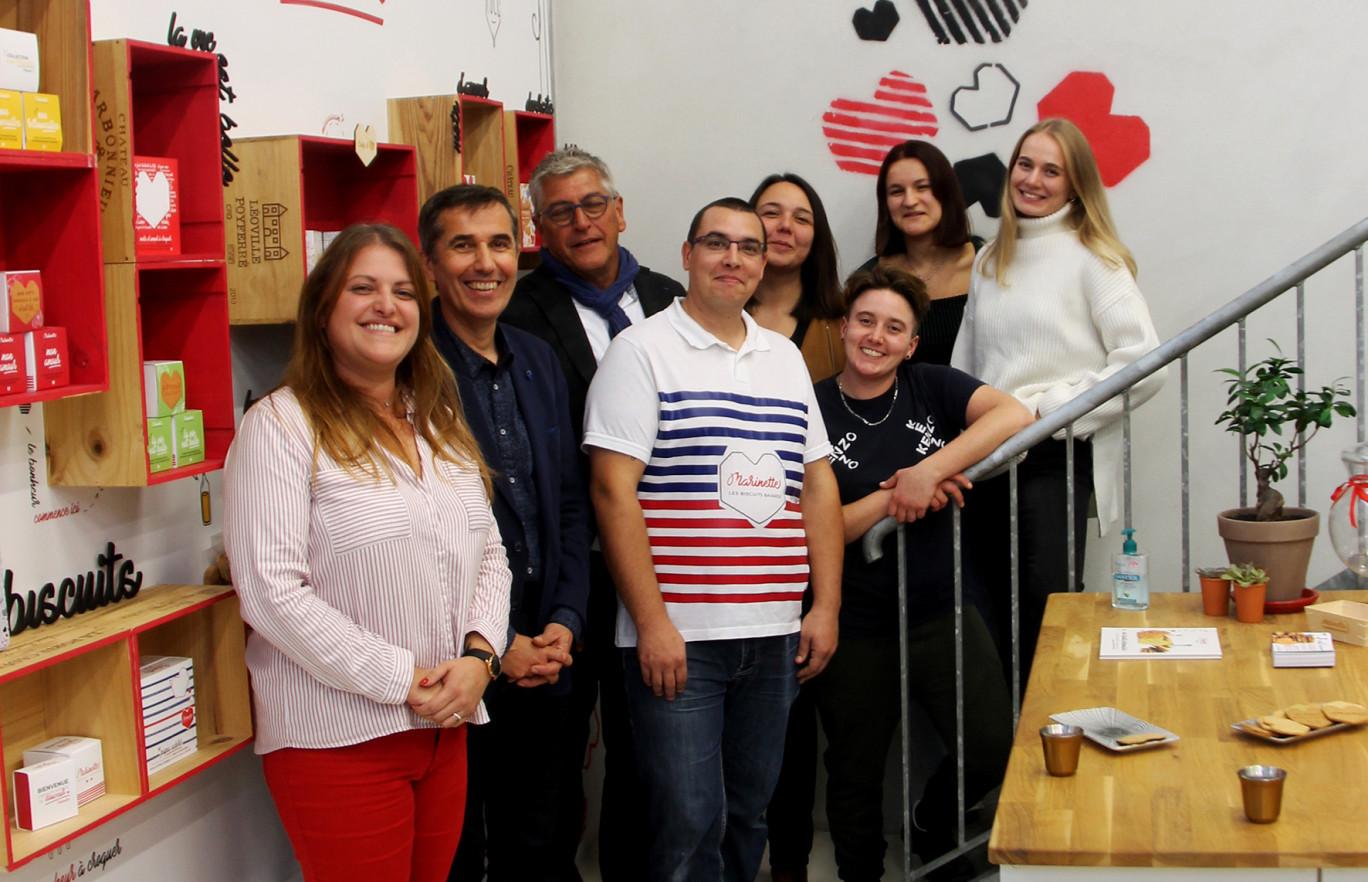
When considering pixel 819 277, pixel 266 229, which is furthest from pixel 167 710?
pixel 819 277

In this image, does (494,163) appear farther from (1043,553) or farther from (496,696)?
(1043,553)

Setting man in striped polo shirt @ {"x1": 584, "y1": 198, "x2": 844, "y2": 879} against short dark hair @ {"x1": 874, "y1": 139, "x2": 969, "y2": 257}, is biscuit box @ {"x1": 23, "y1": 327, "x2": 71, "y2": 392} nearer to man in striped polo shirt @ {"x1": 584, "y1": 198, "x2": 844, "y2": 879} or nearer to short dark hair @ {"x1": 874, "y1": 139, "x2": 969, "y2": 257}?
man in striped polo shirt @ {"x1": 584, "y1": 198, "x2": 844, "y2": 879}

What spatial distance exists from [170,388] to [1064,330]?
2.01m

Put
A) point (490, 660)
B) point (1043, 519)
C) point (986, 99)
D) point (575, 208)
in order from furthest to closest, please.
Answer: point (986, 99)
point (1043, 519)
point (575, 208)
point (490, 660)

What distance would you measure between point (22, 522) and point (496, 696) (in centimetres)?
89

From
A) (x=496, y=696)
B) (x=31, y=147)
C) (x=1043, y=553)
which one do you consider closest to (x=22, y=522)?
(x=31, y=147)

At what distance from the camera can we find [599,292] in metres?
2.73

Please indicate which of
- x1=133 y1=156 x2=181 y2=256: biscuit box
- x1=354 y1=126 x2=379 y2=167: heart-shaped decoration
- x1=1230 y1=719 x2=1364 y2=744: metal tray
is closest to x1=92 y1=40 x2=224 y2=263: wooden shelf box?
x1=133 y1=156 x2=181 y2=256: biscuit box

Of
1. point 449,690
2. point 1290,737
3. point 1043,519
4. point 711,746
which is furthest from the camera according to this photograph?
point 1043,519

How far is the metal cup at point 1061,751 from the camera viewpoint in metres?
1.63

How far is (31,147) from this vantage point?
161cm

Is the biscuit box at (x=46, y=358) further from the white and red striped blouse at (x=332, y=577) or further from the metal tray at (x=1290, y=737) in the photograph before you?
the metal tray at (x=1290, y=737)

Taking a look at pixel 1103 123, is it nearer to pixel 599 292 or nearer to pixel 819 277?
pixel 819 277

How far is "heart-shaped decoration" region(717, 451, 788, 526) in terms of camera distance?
2346mm
